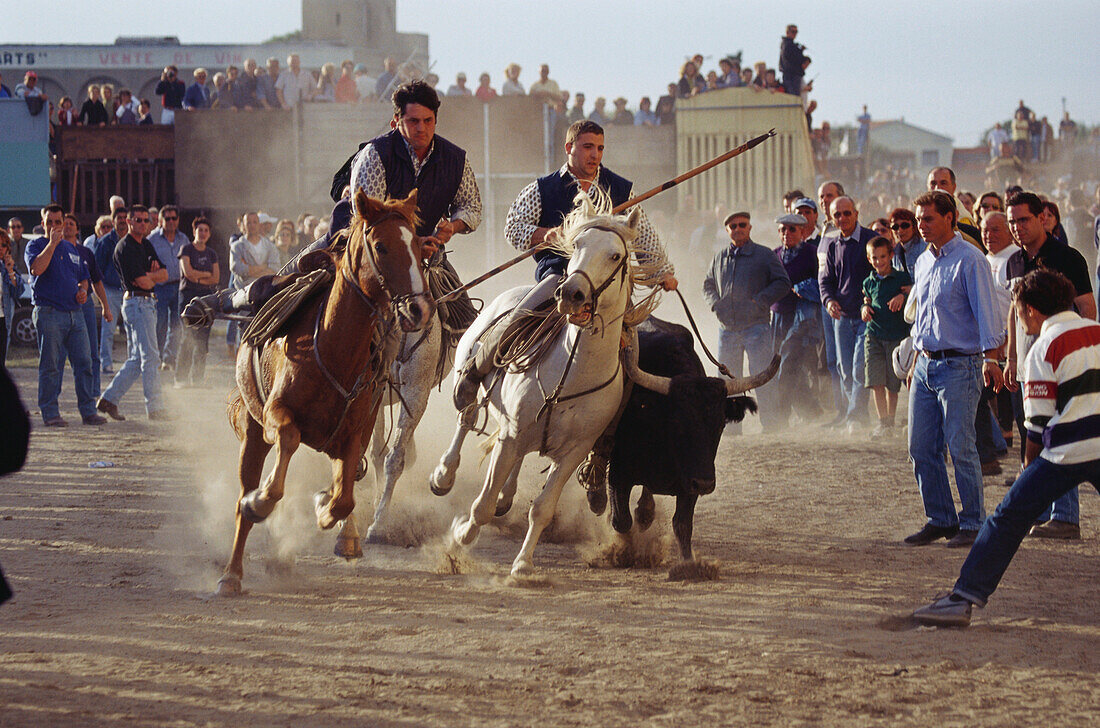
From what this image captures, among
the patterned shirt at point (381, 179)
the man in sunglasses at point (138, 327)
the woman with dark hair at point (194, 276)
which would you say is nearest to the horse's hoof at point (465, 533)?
the patterned shirt at point (381, 179)

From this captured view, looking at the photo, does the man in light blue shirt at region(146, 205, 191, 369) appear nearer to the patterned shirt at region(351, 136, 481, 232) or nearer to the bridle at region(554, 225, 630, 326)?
the patterned shirt at region(351, 136, 481, 232)

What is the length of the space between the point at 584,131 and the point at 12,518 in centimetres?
467

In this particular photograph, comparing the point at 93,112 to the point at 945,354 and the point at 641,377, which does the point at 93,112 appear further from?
the point at 945,354

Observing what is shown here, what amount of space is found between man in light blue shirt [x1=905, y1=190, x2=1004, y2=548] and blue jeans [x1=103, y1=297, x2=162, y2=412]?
845 cm

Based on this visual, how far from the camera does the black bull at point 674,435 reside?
259 inches

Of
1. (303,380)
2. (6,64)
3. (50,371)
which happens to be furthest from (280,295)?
(6,64)

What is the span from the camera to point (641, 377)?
22.1ft

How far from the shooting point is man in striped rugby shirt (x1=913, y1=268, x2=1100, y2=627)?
5133 millimetres

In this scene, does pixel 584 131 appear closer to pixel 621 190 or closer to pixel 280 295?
pixel 621 190

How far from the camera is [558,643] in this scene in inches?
209

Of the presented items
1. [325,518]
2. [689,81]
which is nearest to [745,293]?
[325,518]

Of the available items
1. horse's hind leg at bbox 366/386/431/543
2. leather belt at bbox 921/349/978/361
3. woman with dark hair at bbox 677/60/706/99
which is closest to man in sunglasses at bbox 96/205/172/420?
horse's hind leg at bbox 366/386/431/543

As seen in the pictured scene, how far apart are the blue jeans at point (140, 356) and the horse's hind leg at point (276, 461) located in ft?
24.0

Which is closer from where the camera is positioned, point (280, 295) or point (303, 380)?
point (303, 380)
